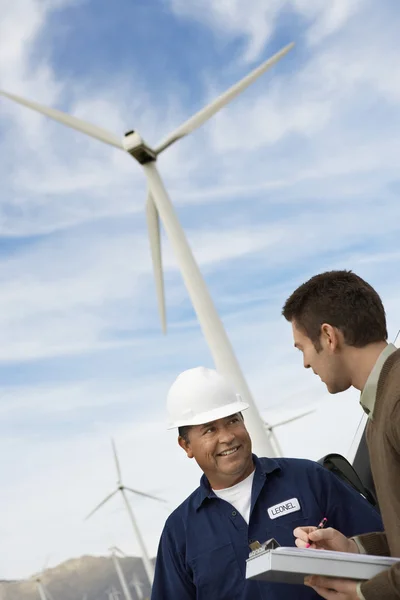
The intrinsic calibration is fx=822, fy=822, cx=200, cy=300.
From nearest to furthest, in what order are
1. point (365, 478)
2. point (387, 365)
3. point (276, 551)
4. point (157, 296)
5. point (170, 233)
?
point (276, 551) → point (387, 365) → point (365, 478) → point (170, 233) → point (157, 296)

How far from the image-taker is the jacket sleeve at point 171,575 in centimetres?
657

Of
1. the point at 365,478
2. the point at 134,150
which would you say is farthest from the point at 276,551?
the point at 134,150

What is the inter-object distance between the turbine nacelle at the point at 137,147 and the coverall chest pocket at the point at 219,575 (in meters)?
33.4

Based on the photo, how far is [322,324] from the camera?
16.4 feet

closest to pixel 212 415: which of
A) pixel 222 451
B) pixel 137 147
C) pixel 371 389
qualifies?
pixel 222 451

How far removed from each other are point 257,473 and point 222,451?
0.34 m

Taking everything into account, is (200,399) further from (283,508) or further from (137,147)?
(137,147)

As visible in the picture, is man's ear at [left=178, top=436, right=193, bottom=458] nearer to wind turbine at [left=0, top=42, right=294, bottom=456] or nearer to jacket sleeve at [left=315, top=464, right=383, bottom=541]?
jacket sleeve at [left=315, top=464, right=383, bottom=541]

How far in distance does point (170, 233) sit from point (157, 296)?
3.92 m

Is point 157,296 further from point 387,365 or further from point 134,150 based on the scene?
point 387,365

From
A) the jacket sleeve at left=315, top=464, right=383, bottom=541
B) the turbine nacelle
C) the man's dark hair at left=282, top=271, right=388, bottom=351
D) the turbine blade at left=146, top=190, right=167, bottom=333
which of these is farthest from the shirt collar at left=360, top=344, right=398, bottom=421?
the turbine nacelle

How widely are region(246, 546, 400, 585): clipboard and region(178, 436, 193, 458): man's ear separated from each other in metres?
2.31

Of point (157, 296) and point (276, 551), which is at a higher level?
point (157, 296)

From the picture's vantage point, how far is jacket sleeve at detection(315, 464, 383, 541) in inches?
Result: 249
